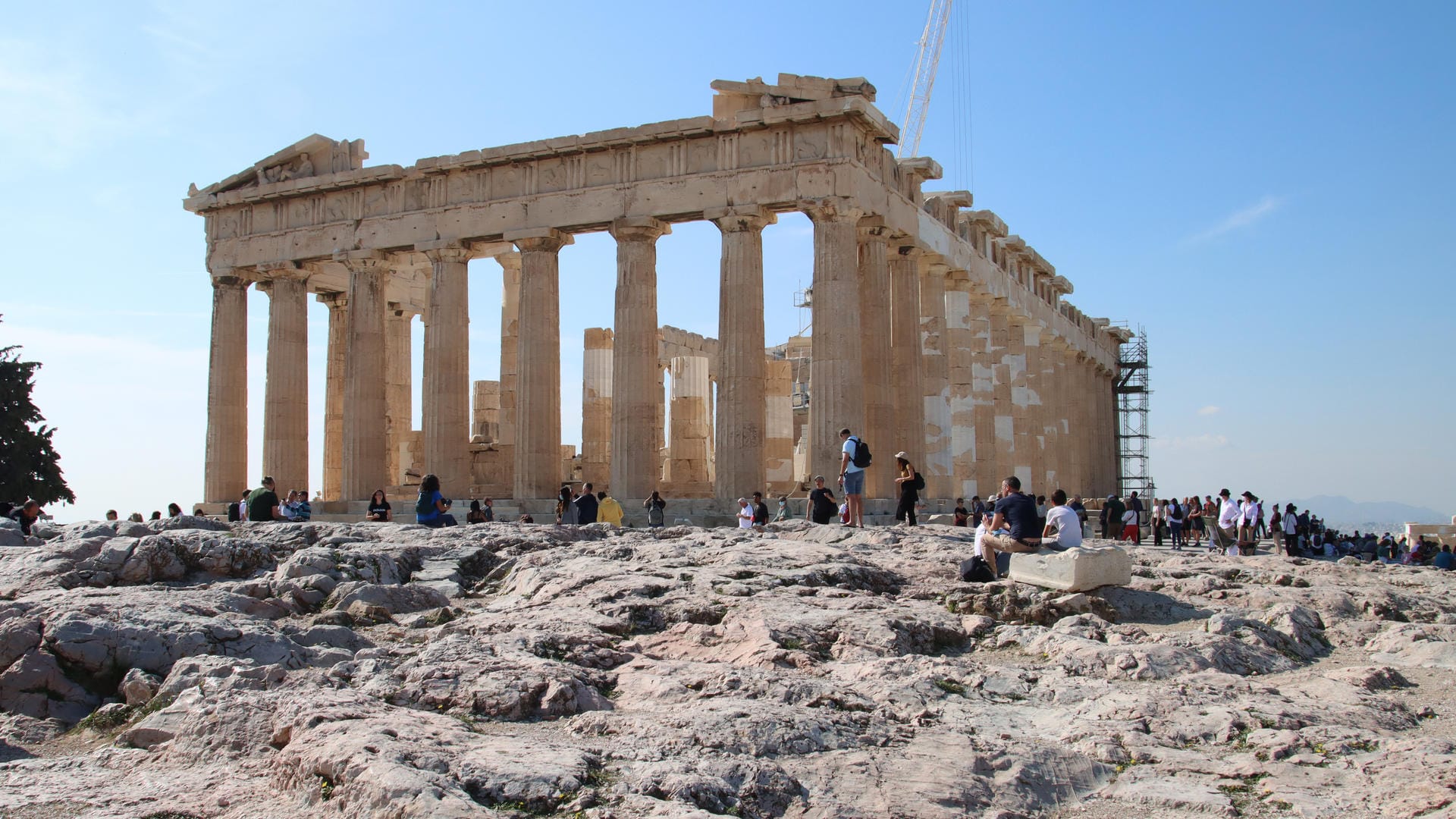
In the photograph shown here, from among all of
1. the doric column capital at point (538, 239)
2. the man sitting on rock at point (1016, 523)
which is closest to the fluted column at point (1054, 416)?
the doric column capital at point (538, 239)

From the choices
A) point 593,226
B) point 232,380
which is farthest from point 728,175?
point 232,380

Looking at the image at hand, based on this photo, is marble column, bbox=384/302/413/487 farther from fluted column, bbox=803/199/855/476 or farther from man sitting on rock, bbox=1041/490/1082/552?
man sitting on rock, bbox=1041/490/1082/552

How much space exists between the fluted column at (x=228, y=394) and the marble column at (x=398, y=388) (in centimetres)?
500

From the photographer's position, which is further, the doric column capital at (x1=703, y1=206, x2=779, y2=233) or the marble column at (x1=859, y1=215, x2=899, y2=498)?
the marble column at (x1=859, y1=215, x2=899, y2=498)

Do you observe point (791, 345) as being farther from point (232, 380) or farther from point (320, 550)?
point (320, 550)

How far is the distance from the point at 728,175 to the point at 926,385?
845cm

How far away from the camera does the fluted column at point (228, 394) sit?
3444 cm

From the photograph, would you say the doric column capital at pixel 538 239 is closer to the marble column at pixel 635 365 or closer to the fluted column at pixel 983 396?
the marble column at pixel 635 365

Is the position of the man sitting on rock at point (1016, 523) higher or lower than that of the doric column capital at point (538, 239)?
lower

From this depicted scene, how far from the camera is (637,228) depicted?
95.8ft

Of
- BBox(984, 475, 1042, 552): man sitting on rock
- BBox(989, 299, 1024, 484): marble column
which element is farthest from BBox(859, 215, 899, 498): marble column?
BBox(984, 475, 1042, 552): man sitting on rock

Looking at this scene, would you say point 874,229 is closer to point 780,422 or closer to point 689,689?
point 780,422

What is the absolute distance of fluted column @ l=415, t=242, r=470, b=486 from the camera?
31.5 meters

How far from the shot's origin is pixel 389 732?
7246mm
